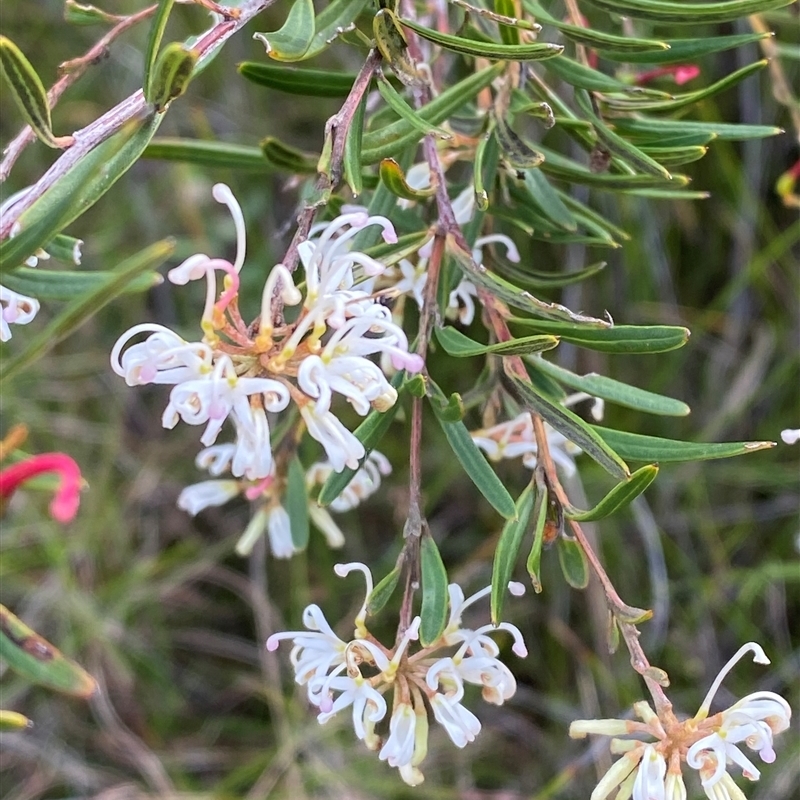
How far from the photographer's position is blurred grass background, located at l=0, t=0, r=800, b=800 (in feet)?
3.78

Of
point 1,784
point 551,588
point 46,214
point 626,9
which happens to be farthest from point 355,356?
point 1,784

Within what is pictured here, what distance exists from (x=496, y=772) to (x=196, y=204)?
0.99 meters

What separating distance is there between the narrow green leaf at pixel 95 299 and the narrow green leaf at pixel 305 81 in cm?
25

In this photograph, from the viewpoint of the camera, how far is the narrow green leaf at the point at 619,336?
0.40m

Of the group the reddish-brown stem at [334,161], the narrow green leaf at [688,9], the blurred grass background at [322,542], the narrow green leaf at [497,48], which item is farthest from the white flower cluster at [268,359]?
the blurred grass background at [322,542]

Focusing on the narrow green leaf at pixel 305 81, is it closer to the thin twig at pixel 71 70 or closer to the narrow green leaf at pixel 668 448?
the thin twig at pixel 71 70

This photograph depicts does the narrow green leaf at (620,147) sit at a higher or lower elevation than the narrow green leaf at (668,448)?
higher

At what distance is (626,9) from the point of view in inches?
18.4

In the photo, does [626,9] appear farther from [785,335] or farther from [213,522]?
[213,522]

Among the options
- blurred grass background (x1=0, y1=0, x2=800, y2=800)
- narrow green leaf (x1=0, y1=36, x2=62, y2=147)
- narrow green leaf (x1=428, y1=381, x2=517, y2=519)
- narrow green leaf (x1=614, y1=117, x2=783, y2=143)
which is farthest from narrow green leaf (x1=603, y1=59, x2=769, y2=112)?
blurred grass background (x1=0, y1=0, x2=800, y2=800)

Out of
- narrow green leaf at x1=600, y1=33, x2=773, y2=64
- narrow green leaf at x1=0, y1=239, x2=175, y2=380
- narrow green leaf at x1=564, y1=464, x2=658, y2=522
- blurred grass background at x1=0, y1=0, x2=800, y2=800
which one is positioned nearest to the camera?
narrow green leaf at x1=0, y1=239, x2=175, y2=380

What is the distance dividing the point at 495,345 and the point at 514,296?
3 cm

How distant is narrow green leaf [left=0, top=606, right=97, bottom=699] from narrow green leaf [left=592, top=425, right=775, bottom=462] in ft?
0.92

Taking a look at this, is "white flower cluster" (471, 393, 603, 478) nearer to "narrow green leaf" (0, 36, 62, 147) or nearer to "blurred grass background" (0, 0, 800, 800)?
"narrow green leaf" (0, 36, 62, 147)
